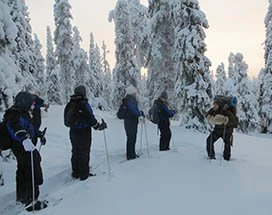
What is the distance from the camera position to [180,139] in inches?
607

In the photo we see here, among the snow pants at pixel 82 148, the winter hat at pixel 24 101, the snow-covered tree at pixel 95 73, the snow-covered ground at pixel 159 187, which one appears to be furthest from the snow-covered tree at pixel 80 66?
the winter hat at pixel 24 101

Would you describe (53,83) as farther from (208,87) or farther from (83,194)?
(83,194)

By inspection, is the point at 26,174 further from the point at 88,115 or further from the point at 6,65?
the point at 6,65

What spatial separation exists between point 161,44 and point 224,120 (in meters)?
13.2

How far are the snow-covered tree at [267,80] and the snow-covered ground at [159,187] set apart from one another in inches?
890

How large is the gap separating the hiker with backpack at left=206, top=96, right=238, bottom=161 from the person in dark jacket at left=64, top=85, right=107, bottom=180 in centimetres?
341

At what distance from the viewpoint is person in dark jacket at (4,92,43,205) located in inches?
252

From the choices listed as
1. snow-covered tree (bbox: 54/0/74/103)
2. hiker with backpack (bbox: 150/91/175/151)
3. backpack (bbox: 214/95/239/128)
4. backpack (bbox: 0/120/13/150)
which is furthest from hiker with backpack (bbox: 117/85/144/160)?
snow-covered tree (bbox: 54/0/74/103)

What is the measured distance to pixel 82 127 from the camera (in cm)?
816

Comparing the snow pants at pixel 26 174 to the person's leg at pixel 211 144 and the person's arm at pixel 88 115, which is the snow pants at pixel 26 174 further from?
the person's leg at pixel 211 144

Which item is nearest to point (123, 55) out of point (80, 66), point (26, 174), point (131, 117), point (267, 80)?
point (267, 80)

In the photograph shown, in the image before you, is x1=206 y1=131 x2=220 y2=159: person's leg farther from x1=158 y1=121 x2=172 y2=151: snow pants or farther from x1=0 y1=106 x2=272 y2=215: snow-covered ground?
x1=158 y1=121 x2=172 y2=151: snow pants

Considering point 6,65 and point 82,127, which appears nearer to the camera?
point 82,127

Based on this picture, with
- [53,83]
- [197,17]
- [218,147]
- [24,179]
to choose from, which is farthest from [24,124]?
[53,83]
